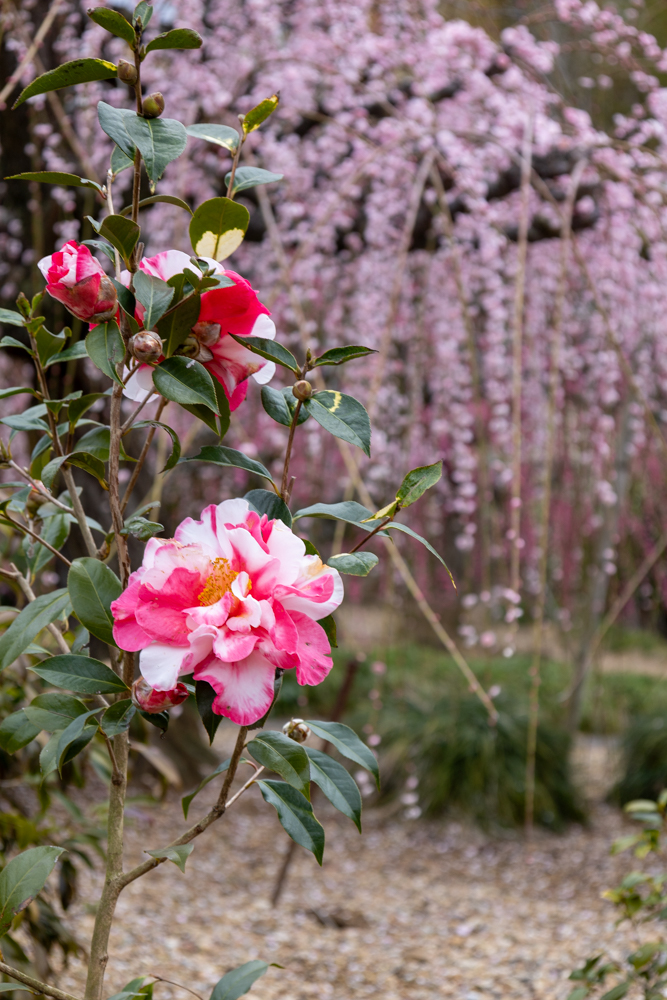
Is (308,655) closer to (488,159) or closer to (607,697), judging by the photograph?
(488,159)

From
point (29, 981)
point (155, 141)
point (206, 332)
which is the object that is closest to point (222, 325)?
point (206, 332)

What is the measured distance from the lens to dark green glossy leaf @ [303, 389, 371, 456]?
2.06 ft

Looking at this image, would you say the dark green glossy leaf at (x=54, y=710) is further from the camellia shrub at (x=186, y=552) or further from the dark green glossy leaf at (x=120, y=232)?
the dark green glossy leaf at (x=120, y=232)

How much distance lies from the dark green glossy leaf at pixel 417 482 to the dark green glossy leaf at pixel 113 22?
378 mm

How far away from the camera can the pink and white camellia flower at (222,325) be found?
0.62 meters

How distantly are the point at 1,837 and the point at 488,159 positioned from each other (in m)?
2.53

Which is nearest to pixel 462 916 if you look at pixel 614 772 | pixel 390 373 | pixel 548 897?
pixel 548 897

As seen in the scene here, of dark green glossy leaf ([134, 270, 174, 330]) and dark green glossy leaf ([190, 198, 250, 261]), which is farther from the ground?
dark green glossy leaf ([190, 198, 250, 261])

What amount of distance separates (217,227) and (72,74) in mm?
147

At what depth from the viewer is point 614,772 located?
334cm

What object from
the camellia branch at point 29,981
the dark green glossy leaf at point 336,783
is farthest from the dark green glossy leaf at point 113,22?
the camellia branch at point 29,981

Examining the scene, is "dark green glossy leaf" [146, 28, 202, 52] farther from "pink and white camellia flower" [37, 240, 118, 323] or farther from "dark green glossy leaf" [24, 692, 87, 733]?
"dark green glossy leaf" [24, 692, 87, 733]

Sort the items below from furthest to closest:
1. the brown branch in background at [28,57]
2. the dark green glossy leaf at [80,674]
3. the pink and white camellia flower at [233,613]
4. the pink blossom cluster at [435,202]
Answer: the pink blossom cluster at [435,202] → the brown branch in background at [28,57] → the dark green glossy leaf at [80,674] → the pink and white camellia flower at [233,613]

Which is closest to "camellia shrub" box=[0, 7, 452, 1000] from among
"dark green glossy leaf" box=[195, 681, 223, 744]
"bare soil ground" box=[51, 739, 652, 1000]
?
"dark green glossy leaf" box=[195, 681, 223, 744]
